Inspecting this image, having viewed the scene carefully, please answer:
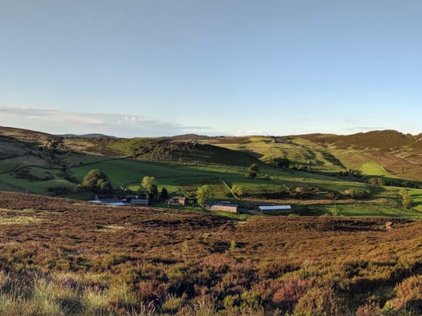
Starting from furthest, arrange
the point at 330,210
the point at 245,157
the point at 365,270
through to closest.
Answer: the point at 245,157 < the point at 330,210 < the point at 365,270

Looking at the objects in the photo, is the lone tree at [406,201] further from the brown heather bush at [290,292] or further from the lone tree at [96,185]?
the brown heather bush at [290,292]

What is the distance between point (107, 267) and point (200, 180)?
10860 centimetres

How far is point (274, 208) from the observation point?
3875 inches

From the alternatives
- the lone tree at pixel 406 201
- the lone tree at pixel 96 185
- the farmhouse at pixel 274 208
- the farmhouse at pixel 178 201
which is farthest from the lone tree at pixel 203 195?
the lone tree at pixel 406 201

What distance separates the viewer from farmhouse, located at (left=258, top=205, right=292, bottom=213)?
96.9 m

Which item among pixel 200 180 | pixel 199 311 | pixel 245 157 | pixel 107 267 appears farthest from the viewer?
pixel 245 157

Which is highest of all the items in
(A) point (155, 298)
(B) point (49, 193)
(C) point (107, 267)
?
(A) point (155, 298)

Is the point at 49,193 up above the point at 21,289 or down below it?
below

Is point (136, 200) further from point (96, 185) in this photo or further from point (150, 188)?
point (96, 185)

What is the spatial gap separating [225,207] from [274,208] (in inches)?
428

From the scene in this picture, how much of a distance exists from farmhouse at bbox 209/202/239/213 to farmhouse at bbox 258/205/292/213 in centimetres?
563

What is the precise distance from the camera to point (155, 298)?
30.8ft

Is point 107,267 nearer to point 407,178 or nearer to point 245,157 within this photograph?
point 407,178

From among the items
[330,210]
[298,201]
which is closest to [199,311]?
[330,210]
